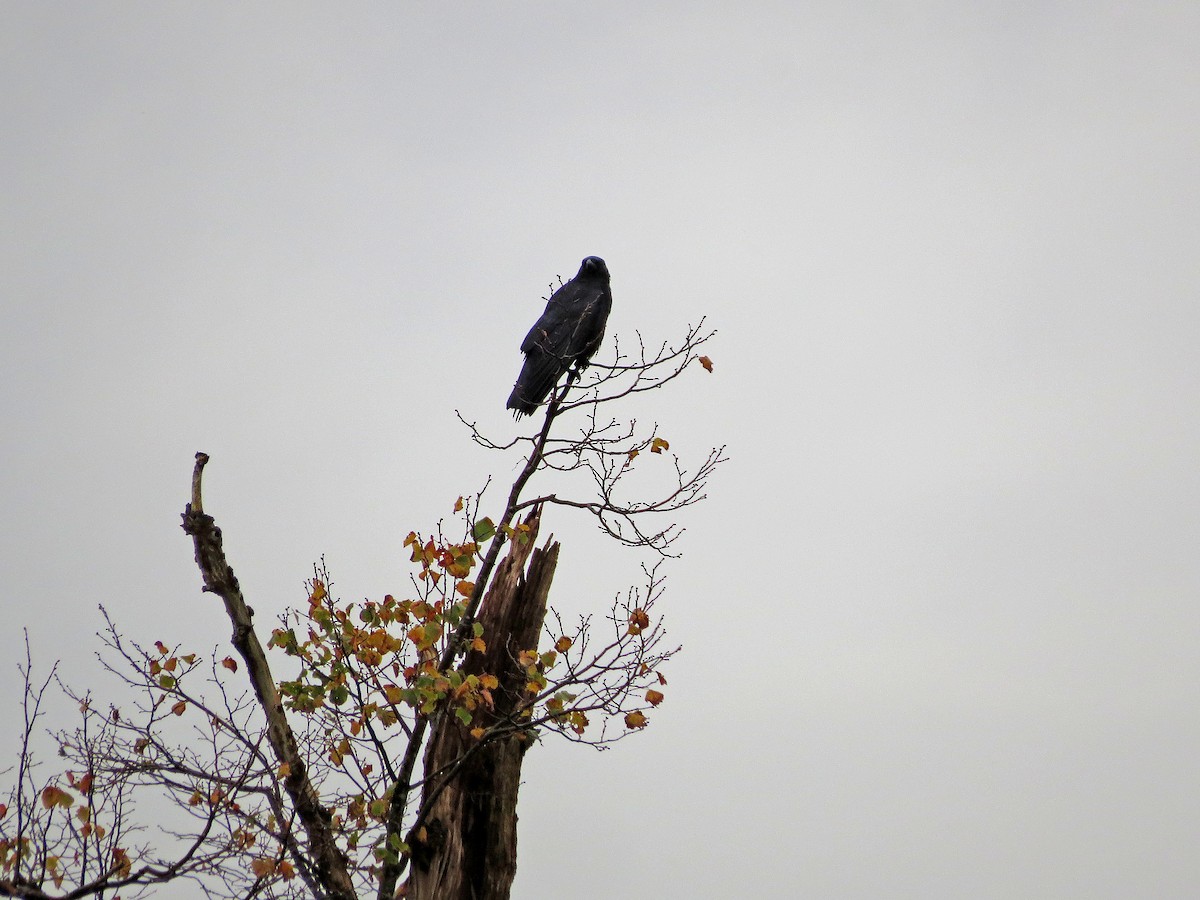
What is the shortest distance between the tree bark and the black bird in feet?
4.56

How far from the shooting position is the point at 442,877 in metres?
7.25

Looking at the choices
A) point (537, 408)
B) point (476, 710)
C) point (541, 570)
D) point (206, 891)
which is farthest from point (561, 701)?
point (537, 408)

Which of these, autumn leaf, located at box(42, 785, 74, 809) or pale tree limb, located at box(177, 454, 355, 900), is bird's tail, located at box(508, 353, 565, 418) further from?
autumn leaf, located at box(42, 785, 74, 809)

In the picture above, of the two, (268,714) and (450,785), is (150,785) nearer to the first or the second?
(268,714)

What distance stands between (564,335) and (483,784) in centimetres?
395

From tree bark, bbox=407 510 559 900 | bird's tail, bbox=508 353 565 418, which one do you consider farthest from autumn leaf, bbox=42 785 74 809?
bird's tail, bbox=508 353 565 418

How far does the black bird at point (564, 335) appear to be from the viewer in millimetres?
8945

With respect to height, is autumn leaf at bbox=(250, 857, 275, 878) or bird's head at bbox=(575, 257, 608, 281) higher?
bird's head at bbox=(575, 257, 608, 281)

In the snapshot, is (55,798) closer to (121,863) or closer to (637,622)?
(121,863)

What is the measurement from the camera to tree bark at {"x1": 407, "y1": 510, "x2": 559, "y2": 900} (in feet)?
23.8

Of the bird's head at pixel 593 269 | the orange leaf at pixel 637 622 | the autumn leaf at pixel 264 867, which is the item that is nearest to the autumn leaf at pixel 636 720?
the orange leaf at pixel 637 622

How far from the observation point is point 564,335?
927cm

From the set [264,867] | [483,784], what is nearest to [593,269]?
[483,784]

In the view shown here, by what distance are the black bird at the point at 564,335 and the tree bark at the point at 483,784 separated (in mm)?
1390
